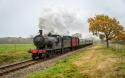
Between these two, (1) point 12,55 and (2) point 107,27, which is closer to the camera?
(1) point 12,55

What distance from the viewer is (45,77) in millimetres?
18625

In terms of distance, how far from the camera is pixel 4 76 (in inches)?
776

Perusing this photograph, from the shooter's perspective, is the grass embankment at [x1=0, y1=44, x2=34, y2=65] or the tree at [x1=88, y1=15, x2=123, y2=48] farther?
the tree at [x1=88, y1=15, x2=123, y2=48]

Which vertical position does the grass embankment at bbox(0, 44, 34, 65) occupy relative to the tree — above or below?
below

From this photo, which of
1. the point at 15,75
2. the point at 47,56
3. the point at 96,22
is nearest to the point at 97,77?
the point at 15,75

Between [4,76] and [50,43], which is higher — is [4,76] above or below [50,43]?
below

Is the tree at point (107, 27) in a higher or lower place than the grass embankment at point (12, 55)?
higher

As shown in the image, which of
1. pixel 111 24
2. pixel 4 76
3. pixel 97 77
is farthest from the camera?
pixel 111 24

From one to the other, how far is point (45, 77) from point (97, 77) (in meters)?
3.50

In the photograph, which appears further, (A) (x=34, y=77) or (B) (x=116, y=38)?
(B) (x=116, y=38)

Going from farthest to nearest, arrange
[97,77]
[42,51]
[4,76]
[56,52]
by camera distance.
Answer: [56,52], [42,51], [4,76], [97,77]

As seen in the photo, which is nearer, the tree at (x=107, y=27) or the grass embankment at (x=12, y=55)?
the grass embankment at (x=12, y=55)

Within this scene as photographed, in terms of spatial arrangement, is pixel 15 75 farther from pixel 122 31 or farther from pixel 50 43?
pixel 122 31

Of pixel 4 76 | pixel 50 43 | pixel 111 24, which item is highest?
pixel 111 24
